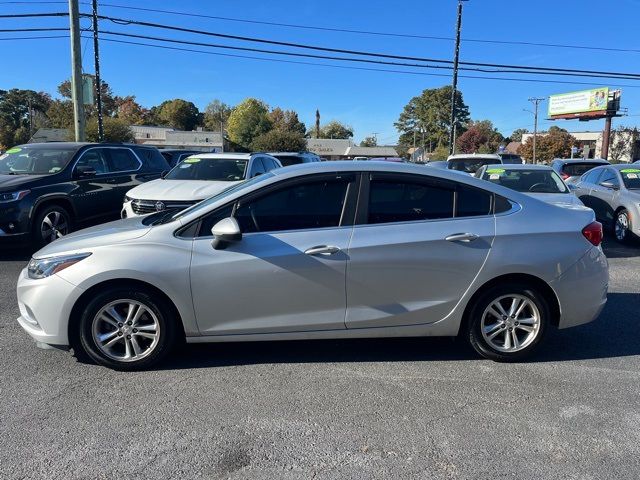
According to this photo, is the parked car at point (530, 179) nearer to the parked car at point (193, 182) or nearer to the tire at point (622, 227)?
the tire at point (622, 227)

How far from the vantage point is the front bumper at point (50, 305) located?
3.80 m

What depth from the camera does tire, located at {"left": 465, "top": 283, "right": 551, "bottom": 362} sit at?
4109mm

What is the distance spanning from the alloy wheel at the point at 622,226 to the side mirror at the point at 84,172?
974cm

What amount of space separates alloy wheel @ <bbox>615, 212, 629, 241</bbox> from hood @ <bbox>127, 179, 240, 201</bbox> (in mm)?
7119

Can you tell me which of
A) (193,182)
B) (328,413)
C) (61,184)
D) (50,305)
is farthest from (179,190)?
(328,413)

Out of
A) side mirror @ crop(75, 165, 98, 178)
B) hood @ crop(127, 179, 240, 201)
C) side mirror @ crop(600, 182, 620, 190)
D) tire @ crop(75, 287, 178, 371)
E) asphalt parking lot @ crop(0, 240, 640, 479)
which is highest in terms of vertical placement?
side mirror @ crop(75, 165, 98, 178)

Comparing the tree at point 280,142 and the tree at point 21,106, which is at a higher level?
the tree at point 21,106

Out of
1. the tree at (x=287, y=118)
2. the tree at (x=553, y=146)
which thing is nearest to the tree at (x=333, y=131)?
the tree at (x=287, y=118)

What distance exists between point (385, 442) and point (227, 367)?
1.53 m

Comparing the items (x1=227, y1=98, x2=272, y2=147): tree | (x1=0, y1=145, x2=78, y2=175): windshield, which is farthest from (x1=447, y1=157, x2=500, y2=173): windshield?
(x1=227, y1=98, x2=272, y2=147): tree

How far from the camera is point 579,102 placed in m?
65.1

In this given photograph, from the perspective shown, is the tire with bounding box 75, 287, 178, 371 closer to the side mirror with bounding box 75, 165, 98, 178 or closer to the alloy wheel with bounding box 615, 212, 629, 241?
the side mirror with bounding box 75, 165, 98, 178

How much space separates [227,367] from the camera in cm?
408

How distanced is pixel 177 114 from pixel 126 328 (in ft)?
395
